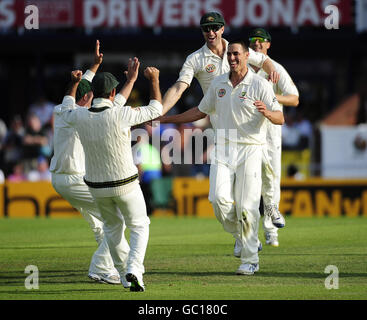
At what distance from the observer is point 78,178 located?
9969 mm

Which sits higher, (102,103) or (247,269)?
(102,103)

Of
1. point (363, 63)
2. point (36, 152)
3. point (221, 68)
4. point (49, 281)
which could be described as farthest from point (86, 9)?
point (49, 281)

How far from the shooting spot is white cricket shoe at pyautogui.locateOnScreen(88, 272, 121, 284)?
31.5 ft

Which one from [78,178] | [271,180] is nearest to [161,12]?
[271,180]

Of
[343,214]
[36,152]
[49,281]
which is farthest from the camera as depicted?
[36,152]

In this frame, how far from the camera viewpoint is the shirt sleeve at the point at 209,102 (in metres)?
10.4

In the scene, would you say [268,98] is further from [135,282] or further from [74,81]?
[135,282]

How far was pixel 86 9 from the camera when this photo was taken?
80.9 ft

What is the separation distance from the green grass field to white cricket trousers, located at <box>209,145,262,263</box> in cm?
51

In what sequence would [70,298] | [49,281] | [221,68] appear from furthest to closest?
[221,68] → [49,281] → [70,298]

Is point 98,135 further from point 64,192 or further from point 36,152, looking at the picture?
point 36,152

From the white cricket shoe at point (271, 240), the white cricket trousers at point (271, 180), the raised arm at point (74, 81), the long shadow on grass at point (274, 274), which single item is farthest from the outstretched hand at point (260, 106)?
the white cricket shoe at point (271, 240)

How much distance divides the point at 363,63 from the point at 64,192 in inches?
734

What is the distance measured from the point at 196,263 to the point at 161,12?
14.8 meters
